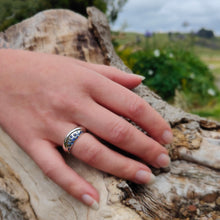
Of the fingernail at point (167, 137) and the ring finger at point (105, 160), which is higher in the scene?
the fingernail at point (167, 137)

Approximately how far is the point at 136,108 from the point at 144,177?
0.33 metres

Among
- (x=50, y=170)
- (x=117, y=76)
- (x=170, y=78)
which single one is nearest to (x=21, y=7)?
(x=117, y=76)

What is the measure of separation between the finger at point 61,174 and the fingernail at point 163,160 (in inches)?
13.5

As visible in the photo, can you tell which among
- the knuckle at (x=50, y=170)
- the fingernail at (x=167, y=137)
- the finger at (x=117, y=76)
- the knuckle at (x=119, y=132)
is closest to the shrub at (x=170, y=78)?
the finger at (x=117, y=76)

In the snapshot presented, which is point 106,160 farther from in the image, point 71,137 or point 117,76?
point 117,76

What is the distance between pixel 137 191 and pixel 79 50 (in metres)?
1.08

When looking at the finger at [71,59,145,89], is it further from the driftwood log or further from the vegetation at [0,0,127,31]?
the vegetation at [0,0,127,31]

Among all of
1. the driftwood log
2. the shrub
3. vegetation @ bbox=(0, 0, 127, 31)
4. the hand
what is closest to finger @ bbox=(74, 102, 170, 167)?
the hand

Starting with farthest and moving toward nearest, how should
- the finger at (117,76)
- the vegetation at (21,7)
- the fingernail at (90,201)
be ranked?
the vegetation at (21,7) → the finger at (117,76) → the fingernail at (90,201)

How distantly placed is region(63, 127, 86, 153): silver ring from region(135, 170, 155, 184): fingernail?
33 centimetres

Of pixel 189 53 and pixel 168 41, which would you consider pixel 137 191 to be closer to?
pixel 189 53

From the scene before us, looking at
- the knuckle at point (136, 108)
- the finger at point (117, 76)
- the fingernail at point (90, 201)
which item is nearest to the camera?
the fingernail at point (90, 201)

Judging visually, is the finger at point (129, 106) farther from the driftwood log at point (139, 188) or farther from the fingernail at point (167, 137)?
the driftwood log at point (139, 188)

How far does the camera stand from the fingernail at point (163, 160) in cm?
123
